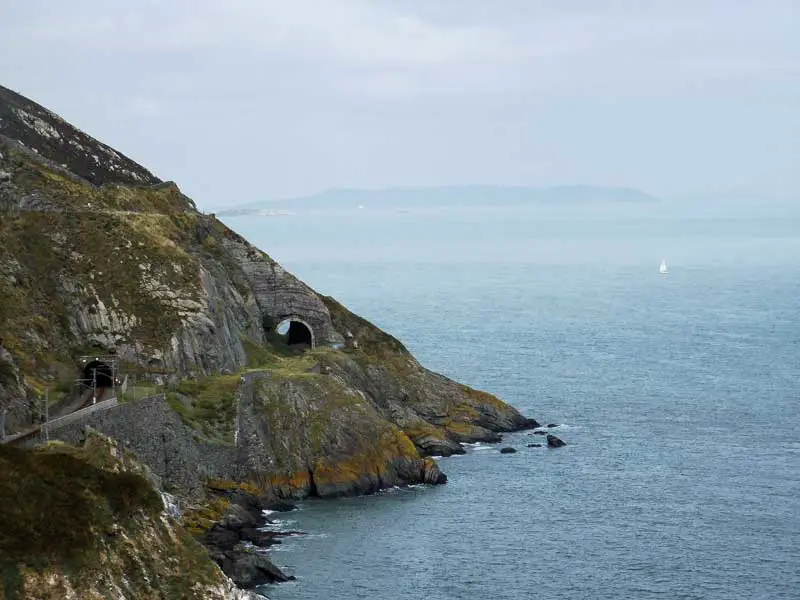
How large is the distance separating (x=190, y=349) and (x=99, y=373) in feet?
25.8

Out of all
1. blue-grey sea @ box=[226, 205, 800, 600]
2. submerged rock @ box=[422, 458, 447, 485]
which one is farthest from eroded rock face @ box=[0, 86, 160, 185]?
blue-grey sea @ box=[226, 205, 800, 600]

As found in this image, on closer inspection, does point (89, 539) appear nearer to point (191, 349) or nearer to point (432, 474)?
point (191, 349)

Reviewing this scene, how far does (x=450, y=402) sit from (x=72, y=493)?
6311 cm

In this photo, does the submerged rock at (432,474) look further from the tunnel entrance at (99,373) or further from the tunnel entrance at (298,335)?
the tunnel entrance at (298,335)

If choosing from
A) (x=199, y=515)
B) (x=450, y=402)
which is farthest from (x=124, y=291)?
(x=450, y=402)

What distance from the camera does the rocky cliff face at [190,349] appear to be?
322ft

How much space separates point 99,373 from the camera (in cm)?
10150

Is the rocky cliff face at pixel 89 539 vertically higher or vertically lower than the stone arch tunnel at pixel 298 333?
lower

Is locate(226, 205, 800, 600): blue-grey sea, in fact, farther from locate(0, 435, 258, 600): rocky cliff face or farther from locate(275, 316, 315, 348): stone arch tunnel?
locate(275, 316, 315, 348): stone arch tunnel

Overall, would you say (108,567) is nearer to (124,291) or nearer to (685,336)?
(124,291)

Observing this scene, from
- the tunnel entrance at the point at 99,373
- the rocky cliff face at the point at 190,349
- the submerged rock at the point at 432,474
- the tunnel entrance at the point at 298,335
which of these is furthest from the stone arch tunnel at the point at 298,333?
the tunnel entrance at the point at 99,373

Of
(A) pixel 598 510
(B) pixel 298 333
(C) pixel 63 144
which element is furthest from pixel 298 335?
(A) pixel 598 510

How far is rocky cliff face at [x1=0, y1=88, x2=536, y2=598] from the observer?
9819cm

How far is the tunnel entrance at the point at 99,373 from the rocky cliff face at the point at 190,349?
923 millimetres
